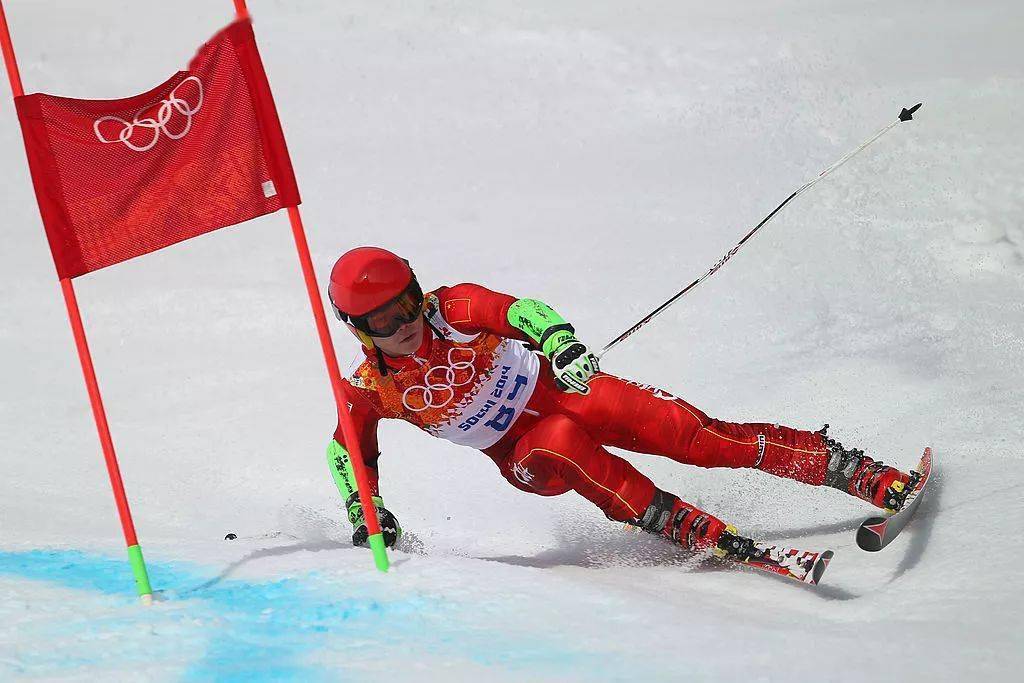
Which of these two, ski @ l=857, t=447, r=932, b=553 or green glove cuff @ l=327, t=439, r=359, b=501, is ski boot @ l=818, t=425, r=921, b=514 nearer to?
ski @ l=857, t=447, r=932, b=553

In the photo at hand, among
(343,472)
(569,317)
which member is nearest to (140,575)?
(343,472)

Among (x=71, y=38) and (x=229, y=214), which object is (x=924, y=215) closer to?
(x=229, y=214)

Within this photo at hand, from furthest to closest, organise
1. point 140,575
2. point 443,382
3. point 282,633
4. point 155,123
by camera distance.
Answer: point 443,382
point 155,123
point 140,575
point 282,633

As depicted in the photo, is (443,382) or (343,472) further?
(343,472)

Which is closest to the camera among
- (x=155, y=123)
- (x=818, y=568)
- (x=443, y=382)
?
(x=818, y=568)

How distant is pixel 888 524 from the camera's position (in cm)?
312

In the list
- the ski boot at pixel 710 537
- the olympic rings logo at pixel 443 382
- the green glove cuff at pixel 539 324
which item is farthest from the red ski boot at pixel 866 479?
the olympic rings logo at pixel 443 382

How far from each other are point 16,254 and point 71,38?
5122 millimetres

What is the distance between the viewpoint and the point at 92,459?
5.49 m

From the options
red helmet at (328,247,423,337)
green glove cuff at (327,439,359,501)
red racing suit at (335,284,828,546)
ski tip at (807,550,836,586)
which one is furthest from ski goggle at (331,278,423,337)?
ski tip at (807,550,836,586)

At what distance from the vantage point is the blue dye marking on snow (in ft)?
8.05

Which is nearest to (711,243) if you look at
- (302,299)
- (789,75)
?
(302,299)

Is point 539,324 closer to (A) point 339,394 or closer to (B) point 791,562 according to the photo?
(A) point 339,394

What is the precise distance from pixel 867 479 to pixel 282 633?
6.31 ft
